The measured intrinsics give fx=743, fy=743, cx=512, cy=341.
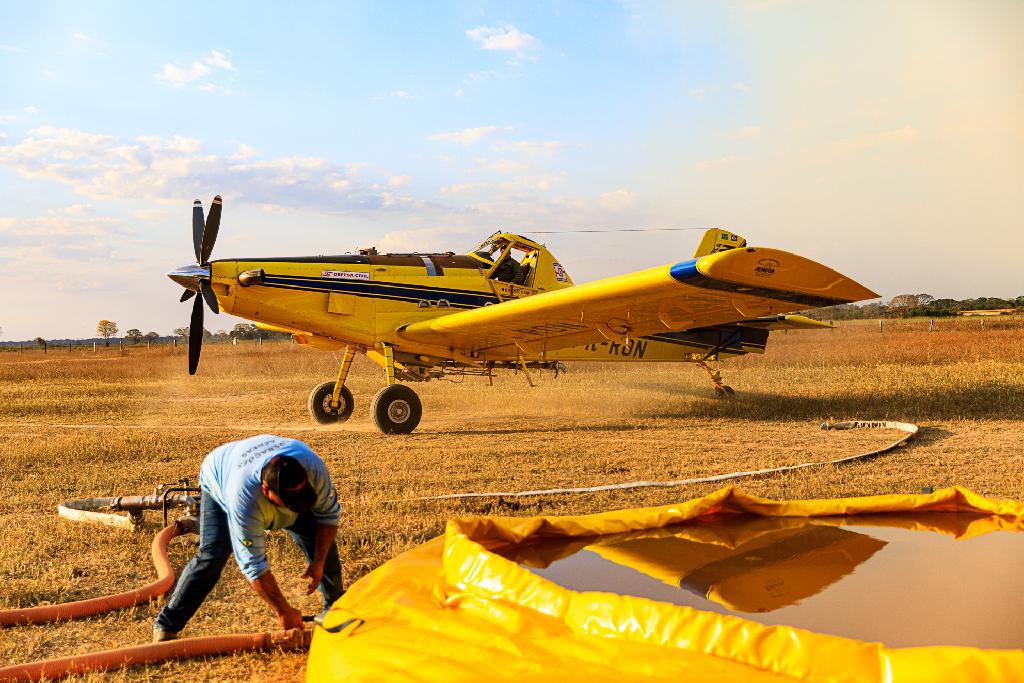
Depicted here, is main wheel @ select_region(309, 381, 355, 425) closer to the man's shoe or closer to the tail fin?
the tail fin

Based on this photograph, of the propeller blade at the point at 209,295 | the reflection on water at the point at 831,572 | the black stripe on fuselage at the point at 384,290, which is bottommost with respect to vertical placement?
the reflection on water at the point at 831,572

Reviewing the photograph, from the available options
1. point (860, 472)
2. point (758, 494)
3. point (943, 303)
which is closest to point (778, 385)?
point (860, 472)

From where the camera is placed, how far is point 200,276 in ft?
38.0

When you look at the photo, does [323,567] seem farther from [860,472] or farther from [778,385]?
[778,385]

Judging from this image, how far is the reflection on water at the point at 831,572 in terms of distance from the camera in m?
2.81

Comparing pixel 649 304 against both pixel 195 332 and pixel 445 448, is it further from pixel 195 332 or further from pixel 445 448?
pixel 195 332

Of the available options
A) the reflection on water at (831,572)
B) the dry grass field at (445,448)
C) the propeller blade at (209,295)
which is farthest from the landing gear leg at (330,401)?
the reflection on water at (831,572)

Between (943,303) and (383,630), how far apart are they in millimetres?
48456

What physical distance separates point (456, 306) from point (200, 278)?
4172 millimetres

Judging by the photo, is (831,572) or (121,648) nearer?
(831,572)

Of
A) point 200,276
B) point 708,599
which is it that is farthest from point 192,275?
point 708,599

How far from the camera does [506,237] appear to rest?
13320 millimetres

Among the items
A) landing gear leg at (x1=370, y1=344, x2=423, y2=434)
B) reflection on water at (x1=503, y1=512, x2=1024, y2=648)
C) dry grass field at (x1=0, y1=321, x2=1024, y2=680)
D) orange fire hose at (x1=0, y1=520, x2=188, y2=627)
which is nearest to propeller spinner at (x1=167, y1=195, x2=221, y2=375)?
dry grass field at (x1=0, y1=321, x2=1024, y2=680)

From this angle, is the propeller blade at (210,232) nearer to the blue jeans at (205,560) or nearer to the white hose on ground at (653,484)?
the white hose on ground at (653,484)
